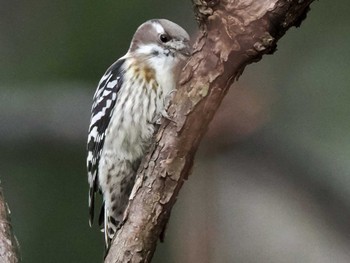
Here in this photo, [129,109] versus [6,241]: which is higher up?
[129,109]

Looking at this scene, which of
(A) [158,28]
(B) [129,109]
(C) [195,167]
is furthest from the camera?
(A) [158,28]

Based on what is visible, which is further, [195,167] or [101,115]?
[101,115]

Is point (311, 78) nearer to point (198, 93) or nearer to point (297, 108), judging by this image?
point (297, 108)

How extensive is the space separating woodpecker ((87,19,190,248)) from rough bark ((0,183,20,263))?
0.57 meters

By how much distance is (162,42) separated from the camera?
371cm

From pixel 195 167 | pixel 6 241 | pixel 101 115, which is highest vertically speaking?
pixel 195 167

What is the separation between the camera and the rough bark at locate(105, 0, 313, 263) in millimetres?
2566

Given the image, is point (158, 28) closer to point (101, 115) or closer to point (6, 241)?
point (101, 115)

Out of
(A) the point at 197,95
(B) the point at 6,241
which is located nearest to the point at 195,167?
(A) the point at 197,95

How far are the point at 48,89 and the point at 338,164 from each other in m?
1.75

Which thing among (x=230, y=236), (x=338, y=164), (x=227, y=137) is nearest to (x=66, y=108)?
(x=230, y=236)

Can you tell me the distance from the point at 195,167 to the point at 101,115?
82 centimetres

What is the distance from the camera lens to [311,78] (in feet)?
16.8

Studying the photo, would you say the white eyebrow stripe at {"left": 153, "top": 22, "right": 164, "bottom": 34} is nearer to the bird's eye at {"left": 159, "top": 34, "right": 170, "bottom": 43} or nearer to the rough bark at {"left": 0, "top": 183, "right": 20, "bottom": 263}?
the bird's eye at {"left": 159, "top": 34, "right": 170, "bottom": 43}
